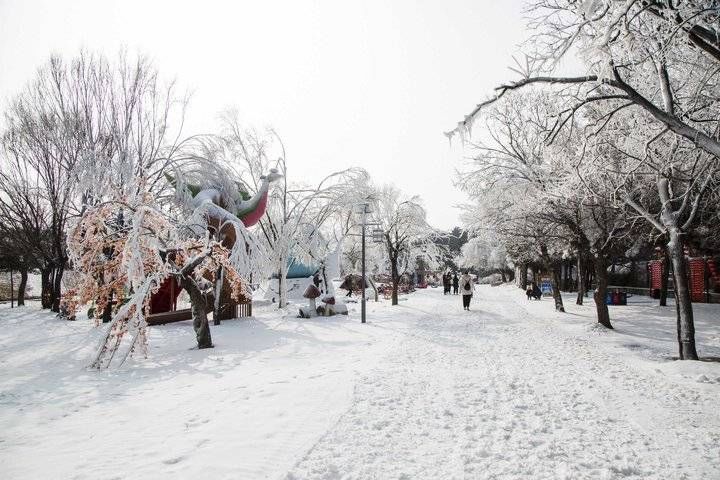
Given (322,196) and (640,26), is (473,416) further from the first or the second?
(322,196)

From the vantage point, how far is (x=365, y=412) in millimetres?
4754

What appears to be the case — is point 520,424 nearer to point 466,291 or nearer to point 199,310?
point 199,310

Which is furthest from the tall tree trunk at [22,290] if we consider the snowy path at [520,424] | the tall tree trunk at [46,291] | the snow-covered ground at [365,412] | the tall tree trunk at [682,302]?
the tall tree trunk at [682,302]

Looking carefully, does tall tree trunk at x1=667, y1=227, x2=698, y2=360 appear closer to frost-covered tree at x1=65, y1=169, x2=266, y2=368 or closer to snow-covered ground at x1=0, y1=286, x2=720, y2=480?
snow-covered ground at x1=0, y1=286, x2=720, y2=480

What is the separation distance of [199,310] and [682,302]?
10.6 meters

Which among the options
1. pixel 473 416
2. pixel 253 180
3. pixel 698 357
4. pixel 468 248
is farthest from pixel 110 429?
pixel 468 248

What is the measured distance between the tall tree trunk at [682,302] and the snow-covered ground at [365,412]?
0.58m

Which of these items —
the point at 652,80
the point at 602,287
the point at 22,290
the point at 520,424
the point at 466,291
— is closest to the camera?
the point at 520,424

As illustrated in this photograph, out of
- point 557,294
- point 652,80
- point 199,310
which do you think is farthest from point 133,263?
point 557,294

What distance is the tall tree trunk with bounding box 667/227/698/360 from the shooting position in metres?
7.78

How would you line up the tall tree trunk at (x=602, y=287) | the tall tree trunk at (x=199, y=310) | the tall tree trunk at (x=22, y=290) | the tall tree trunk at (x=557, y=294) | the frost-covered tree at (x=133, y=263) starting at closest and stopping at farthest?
the frost-covered tree at (x=133, y=263) < the tall tree trunk at (x=199, y=310) < the tall tree trunk at (x=602, y=287) < the tall tree trunk at (x=557, y=294) < the tall tree trunk at (x=22, y=290)

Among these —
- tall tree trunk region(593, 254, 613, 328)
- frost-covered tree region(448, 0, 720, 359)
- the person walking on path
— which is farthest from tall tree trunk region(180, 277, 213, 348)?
the person walking on path

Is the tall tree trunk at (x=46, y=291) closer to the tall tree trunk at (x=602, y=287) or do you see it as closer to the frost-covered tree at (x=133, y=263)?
the frost-covered tree at (x=133, y=263)

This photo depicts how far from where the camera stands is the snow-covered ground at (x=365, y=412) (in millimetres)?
3455
